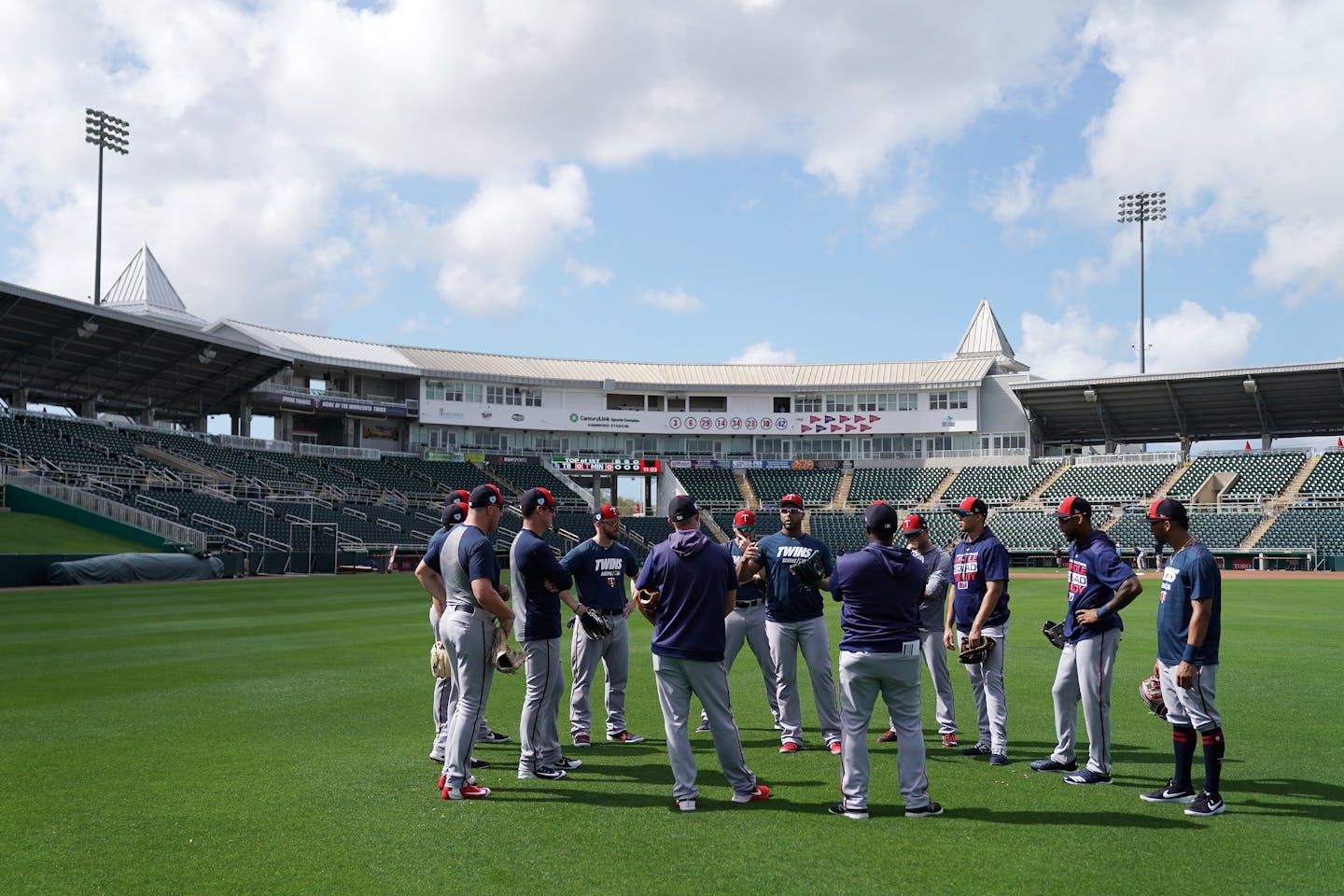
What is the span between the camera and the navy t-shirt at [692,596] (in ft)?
23.8

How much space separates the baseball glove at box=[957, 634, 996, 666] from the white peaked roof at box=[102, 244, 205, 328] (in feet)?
212

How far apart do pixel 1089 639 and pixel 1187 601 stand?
0.93 metres

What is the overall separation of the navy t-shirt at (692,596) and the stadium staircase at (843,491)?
6004 cm

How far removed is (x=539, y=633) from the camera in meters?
8.15

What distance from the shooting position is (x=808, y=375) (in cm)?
7544

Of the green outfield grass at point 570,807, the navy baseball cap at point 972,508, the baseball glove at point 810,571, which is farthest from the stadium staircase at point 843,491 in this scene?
the baseball glove at point 810,571

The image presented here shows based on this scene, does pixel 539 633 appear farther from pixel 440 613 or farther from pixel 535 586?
pixel 440 613

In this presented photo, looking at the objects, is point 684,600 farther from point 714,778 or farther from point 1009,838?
point 1009,838

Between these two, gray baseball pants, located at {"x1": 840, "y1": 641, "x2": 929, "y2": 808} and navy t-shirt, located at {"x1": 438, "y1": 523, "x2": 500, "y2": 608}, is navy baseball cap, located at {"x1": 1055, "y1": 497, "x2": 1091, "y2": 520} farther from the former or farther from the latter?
navy t-shirt, located at {"x1": 438, "y1": 523, "x2": 500, "y2": 608}

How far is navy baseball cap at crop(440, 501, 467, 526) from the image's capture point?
9.79m

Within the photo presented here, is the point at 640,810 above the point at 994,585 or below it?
below

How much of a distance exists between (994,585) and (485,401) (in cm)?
6421

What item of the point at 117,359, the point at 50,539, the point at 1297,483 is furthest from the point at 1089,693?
the point at 1297,483

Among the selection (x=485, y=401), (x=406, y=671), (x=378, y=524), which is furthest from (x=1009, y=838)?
(x=485, y=401)
